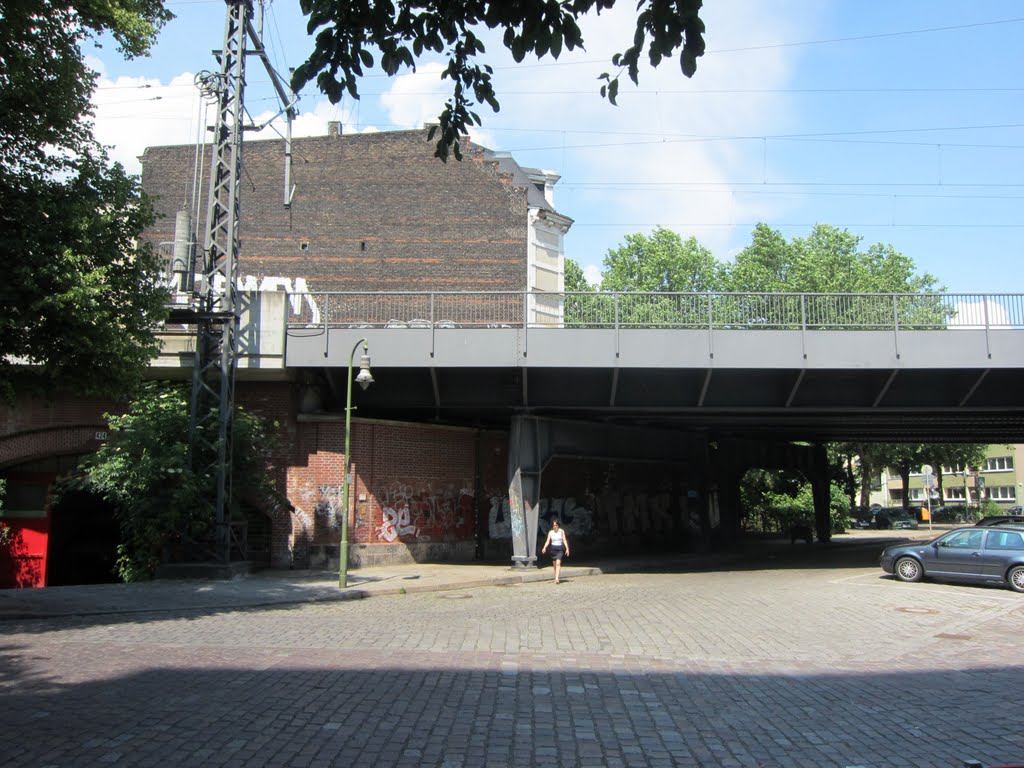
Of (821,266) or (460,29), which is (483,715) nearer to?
(460,29)

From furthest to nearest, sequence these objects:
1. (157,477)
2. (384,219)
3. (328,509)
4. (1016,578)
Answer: (384,219), (328,509), (157,477), (1016,578)

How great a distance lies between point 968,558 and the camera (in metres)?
18.7

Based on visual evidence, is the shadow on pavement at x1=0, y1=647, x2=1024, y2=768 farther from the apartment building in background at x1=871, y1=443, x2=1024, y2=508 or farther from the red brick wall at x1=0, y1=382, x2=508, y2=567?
the apartment building in background at x1=871, y1=443, x2=1024, y2=508

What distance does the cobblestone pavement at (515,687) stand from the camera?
6.16m

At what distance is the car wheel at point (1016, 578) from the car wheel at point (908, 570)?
198 cm

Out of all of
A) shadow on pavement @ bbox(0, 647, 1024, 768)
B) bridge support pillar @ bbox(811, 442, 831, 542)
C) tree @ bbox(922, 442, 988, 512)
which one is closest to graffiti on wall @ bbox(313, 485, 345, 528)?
shadow on pavement @ bbox(0, 647, 1024, 768)

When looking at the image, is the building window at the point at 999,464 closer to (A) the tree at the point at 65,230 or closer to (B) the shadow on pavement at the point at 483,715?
(B) the shadow on pavement at the point at 483,715

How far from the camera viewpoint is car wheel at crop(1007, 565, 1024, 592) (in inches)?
699

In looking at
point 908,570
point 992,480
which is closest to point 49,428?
point 908,570

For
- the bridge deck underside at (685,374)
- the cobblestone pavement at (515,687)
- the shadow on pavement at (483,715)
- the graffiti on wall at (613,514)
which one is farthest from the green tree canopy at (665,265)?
the shadow on pavement at (483,715)

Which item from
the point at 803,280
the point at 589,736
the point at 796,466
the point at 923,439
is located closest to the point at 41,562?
the point at 589,736

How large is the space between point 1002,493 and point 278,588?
8790 cm

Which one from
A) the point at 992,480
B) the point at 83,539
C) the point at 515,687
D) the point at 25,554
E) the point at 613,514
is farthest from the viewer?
the point at 992,480

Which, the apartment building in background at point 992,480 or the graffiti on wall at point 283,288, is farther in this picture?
the apartment building in background at point 992,480
